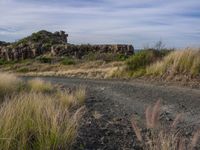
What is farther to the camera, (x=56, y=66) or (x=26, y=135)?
(x=56, y=66)

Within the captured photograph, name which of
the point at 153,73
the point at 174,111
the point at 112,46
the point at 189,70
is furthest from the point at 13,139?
the point at 112,46

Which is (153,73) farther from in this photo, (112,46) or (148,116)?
(112,46)

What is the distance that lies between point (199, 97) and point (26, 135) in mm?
8709

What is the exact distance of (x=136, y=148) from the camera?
7754mm

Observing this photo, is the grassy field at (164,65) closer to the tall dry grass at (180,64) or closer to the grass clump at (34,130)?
the tall dry grass at (180,64)

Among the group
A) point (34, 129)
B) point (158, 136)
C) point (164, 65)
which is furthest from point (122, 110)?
point (164, 65)

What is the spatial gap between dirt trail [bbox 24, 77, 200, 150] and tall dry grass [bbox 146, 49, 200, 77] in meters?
1.71

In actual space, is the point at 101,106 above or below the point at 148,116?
below

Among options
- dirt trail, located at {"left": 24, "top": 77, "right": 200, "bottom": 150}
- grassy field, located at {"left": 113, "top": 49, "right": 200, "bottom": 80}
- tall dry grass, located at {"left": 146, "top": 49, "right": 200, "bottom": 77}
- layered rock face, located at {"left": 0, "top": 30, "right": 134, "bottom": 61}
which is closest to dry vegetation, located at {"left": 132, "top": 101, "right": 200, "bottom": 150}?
dirt trail, located at {"left": 24, "top": 77, "right": 200, "bottom": 150}

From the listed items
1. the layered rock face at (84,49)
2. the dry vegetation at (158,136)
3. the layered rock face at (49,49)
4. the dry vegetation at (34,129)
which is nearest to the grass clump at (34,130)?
the dry vegetation at (34,129)

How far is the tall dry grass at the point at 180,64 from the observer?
19.5 metres

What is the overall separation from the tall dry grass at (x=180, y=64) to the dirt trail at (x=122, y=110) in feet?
5.62

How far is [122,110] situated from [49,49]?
5830 cm

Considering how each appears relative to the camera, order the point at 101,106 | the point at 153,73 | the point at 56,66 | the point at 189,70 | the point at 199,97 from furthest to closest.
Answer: the point at 56,66 → the point at 153,73 → the point at 189,70 → the point at 199,97 → the point at 101,106
